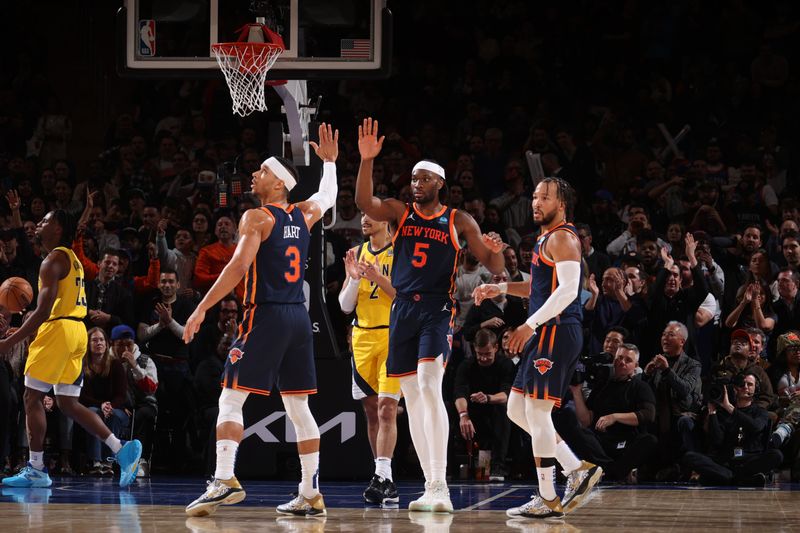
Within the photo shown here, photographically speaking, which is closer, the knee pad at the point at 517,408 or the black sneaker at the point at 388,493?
the knee pad at the point at 517,408

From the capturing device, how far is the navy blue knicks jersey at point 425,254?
8727mm

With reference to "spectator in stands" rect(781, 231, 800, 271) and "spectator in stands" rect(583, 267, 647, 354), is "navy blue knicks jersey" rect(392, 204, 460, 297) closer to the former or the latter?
"spectator in stands" rect(583, 267, 647, 354)

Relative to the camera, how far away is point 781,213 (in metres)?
14.5

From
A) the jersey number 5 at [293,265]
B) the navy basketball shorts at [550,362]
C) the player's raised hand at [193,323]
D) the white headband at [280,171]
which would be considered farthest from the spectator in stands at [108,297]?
the navy basketball shorts at [550,362]

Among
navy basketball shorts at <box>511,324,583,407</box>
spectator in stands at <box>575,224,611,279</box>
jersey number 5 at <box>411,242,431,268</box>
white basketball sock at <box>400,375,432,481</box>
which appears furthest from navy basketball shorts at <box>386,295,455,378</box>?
spectator in stands at <box>575,224,611,279</box>

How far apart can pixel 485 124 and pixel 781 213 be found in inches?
180

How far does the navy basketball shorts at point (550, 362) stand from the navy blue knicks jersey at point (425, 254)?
845mm

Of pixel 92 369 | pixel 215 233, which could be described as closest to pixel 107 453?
pixel 92 369

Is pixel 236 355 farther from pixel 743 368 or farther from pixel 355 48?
pixel 743 368

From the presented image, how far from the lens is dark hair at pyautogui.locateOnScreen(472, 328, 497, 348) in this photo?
12.1m

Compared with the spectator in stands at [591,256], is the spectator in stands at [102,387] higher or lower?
lower

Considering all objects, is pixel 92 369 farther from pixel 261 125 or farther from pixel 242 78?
pixel 261 125

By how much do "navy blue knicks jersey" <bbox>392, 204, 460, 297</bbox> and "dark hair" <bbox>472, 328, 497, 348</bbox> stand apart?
3.37 meters

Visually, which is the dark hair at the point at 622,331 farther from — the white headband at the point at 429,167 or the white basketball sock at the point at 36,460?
the white basketball sock at the point at 36,460
